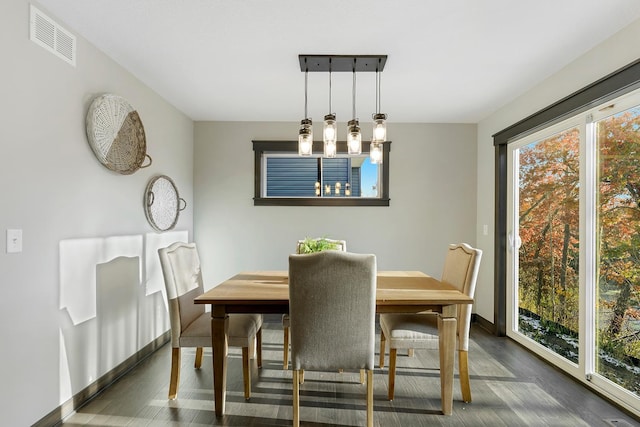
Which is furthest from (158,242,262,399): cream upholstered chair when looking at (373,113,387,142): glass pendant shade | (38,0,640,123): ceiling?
(373,113,387,142): glass pendant shade

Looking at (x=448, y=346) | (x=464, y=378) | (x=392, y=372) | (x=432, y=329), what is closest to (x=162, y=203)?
(x=392, y=372)

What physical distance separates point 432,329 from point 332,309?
85 cm

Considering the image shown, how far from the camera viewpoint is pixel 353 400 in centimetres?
243

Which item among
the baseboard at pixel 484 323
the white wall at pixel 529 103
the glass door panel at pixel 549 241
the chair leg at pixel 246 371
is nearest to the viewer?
the white wall at pixel 529 103

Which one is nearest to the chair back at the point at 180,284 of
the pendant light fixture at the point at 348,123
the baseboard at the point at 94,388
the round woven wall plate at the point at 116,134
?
the baseboard at the point at 94,388

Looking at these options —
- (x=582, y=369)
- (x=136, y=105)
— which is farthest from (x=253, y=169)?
(x=582, y=369)

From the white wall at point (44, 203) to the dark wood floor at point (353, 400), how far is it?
339 millimetres

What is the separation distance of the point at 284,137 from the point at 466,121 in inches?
84.1

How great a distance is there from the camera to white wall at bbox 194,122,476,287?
14.2 ft

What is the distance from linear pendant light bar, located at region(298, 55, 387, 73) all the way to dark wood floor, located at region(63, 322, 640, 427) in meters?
2.32

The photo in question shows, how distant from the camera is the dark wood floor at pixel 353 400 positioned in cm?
218

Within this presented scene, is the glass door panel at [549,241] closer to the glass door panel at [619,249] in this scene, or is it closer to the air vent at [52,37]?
the glass door panel at [619,249]

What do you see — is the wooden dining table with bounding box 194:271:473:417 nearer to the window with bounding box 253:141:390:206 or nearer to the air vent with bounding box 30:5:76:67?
the air vent with bounding box 30:5:76:67

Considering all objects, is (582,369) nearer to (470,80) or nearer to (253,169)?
(470,80)
